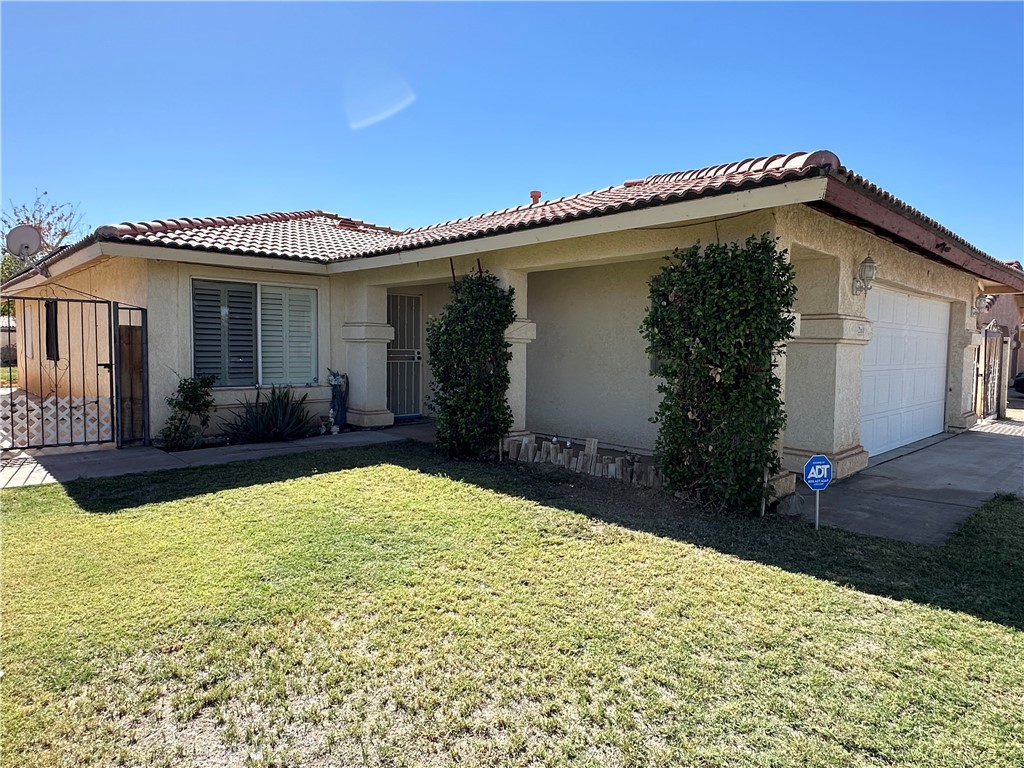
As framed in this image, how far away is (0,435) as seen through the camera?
9445mm

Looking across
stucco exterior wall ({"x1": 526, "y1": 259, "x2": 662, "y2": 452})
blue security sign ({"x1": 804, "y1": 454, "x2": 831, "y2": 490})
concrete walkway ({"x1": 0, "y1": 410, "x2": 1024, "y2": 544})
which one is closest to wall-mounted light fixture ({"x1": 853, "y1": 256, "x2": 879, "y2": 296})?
concrete walkway ({"x1": 0, "y1": 410, "x2": 1024, "y2": 544})

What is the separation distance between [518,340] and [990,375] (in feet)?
44.0

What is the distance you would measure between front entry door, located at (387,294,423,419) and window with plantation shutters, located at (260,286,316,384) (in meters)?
2.03

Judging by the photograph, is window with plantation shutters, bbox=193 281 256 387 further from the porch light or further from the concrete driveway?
the porch light

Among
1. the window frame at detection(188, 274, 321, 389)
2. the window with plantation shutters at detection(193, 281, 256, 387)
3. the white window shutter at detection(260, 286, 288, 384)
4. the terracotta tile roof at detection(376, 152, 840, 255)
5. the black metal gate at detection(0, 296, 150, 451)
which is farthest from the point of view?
the white window shutter at detection(260, 286, 288, 384)

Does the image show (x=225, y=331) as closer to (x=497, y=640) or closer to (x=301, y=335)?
(x=301, y=335)

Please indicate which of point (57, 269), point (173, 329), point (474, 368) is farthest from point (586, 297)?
point (57, 269)

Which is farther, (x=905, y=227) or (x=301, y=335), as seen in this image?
(x=301, y=335)

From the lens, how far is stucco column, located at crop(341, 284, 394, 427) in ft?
36.3

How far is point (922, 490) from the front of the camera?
703cm

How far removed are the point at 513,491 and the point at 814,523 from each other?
3009mm

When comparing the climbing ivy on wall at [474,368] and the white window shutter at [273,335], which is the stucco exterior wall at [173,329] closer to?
the white window shutter at [273,335]

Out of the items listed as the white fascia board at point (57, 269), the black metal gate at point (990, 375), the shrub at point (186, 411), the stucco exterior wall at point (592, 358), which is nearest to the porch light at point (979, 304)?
the black metal gate at point (990, 375)

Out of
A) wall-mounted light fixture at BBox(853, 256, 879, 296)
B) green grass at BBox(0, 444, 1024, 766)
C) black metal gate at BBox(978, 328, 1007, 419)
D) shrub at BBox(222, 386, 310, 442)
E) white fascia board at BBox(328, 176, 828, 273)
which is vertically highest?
white fascia board at BBox(328, 176, 828, 273)
